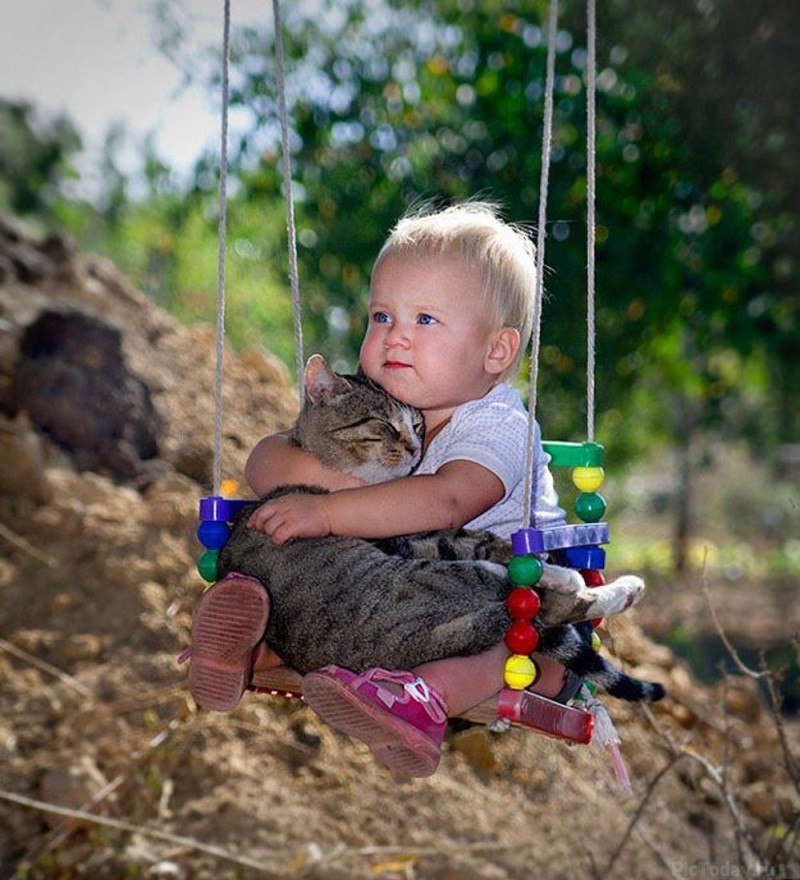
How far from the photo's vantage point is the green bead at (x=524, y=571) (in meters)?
2.17

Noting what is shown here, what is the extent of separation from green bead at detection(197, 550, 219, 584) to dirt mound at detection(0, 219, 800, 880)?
1513 mm

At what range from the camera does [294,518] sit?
228 centimetres

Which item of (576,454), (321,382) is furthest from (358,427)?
(576,454)

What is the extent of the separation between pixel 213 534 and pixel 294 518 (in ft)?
0.87

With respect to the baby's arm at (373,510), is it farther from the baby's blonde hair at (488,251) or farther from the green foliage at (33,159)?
the green foliage at (33,159)

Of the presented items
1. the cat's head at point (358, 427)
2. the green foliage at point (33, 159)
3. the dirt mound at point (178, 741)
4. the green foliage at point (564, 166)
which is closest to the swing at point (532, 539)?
the cat's head at point (358, 427)

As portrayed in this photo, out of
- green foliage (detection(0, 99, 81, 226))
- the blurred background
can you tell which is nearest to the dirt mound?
the blurred background

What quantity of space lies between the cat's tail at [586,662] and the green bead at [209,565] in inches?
25.4

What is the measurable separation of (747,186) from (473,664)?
462cm

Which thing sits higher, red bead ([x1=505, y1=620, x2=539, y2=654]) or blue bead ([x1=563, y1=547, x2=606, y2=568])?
blue bead ([x1=563, y1=547, x2=606, y2=568])

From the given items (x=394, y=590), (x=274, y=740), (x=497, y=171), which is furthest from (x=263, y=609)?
(x=497, y=171)

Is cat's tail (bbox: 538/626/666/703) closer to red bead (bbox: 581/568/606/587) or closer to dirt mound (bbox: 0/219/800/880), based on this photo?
red bead (bbox: 581/568/606/587)

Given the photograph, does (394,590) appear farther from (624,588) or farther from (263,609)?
(624,588)

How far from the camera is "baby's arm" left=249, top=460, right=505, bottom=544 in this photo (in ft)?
7.44
